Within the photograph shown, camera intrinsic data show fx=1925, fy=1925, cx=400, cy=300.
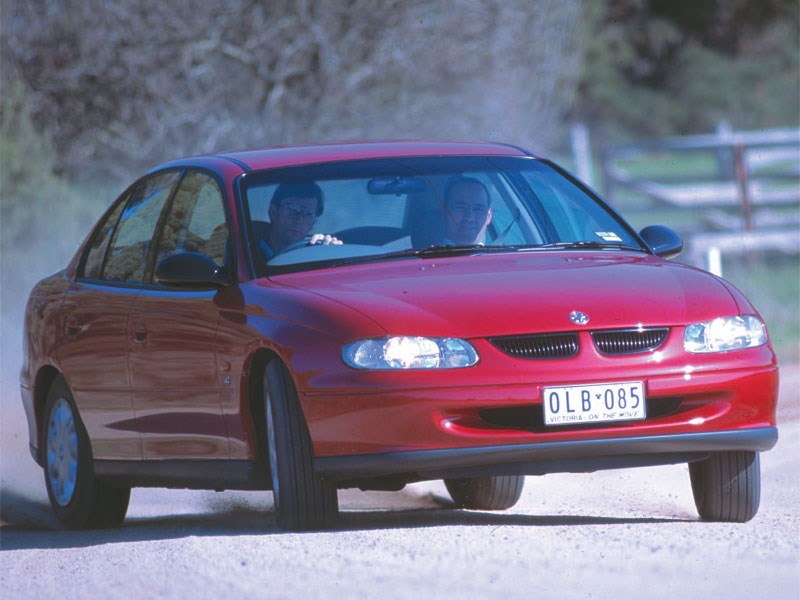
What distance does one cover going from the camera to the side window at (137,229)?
856 centimetres

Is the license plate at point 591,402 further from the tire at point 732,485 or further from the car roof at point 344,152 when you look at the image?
the car roof at point 344,152

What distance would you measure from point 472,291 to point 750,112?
5366cm

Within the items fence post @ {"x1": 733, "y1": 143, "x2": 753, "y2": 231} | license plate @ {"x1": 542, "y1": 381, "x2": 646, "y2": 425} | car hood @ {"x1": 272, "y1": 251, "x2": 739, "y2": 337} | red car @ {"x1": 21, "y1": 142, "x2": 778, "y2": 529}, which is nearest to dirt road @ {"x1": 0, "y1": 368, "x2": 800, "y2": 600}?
red car @ {"x1": 21, "y1": 142, "x2": 778, "y2": 529}

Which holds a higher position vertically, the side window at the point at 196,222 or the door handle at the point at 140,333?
the side window at the point at 196,222

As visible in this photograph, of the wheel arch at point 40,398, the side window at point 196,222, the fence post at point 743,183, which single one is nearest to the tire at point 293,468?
the side window at point 196,222

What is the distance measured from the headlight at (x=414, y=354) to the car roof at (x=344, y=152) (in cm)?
160

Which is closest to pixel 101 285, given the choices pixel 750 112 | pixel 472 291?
pixel 472 291

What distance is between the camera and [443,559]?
607 cm

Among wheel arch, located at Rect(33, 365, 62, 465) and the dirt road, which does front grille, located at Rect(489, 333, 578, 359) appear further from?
wheel arch, located at Rect(33, 365, 62, 465)

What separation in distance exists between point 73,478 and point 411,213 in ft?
7.22

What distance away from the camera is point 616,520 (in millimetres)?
7562

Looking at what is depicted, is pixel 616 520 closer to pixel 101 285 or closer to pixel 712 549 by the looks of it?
pixel 712 549

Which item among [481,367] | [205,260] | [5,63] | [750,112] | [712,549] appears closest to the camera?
[712,549]

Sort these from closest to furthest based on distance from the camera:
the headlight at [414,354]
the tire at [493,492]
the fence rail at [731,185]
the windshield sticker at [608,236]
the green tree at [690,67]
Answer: the headlight at [414,354], the windshield sticker at [608,236], the tire at [493,492], the fence rail at [731,185], the green tree at [690,67]
